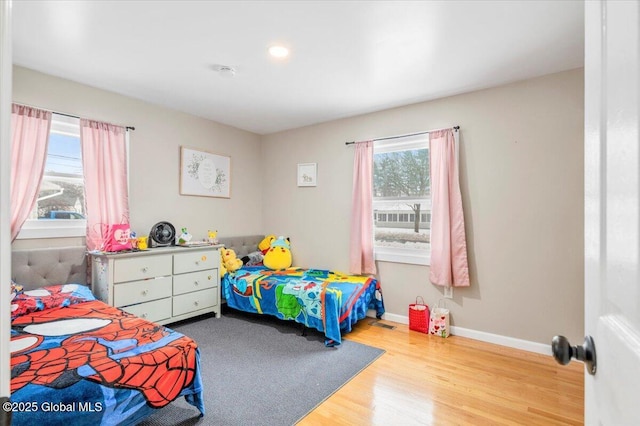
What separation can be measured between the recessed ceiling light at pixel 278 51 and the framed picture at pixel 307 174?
1988mm

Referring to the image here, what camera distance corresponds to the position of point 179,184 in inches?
156

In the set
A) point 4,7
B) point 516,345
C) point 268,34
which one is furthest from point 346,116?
point 4,7

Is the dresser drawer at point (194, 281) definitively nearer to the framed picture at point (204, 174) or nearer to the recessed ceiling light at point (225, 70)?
the framed picture at point (204, 174)

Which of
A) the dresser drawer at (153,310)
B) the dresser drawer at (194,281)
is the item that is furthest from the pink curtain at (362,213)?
the dresser drawer at (153,310)

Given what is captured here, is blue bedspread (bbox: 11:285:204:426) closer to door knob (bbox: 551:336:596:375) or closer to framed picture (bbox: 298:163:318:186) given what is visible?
door knob (bbox: 551:336:596:375)

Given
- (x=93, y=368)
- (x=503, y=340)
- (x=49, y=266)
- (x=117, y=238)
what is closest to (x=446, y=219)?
(x=503, y=340)

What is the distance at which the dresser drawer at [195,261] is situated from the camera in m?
3.42

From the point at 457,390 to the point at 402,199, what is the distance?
2.11 m

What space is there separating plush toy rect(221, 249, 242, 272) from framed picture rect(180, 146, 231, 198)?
2.76 feet

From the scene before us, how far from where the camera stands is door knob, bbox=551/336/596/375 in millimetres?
674

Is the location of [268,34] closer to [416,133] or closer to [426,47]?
[426,47]

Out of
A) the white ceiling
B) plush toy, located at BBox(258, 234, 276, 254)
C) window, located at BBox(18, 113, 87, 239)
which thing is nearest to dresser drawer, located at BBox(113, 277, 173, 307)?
window, located at BBox(18, 113, 87, 239)

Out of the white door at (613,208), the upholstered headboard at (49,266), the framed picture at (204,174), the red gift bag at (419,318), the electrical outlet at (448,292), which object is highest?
the framed picture at (204,174)

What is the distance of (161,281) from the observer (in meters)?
3.27
